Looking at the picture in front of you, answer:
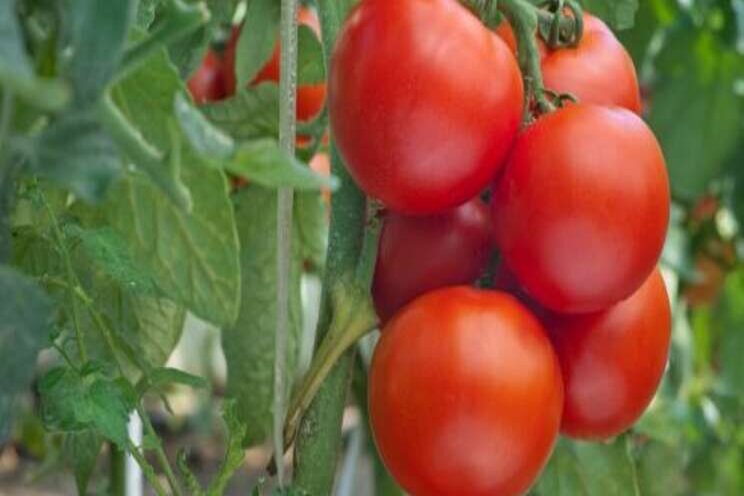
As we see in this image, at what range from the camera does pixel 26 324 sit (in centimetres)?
44

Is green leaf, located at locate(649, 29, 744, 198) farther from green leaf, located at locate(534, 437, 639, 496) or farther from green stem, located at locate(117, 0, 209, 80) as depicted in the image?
green stem, located at locate(117, 0, 209, 80)

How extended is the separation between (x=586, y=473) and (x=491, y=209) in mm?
257

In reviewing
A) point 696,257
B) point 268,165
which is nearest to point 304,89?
point 268,165

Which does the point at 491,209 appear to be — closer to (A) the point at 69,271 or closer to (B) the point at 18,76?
(A) the point at 69,271

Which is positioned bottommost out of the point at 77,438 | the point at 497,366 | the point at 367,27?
the point at 77,438

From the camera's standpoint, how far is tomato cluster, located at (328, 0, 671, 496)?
61 centimetres

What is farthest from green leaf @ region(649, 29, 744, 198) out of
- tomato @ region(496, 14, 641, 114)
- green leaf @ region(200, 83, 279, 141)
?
tomato @ region(496, 14, 641, 114)

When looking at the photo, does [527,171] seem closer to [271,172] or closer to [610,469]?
[271,172]

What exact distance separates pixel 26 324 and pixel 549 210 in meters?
0.25

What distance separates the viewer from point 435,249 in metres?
0.67

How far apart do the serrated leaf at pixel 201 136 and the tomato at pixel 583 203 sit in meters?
0.21

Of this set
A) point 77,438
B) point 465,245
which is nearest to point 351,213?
point 465,245

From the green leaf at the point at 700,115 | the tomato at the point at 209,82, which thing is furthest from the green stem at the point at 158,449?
the green leaf at the point at 700,115

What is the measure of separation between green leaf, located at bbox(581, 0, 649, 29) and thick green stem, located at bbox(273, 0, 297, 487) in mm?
304
